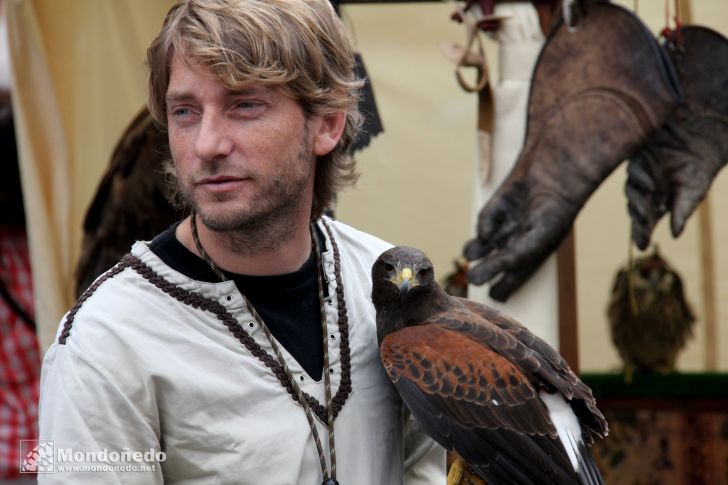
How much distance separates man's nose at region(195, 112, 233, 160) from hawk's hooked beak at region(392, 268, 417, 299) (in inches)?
18.4

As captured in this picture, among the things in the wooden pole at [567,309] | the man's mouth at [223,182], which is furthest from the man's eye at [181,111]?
the wooden pole at [567,309]

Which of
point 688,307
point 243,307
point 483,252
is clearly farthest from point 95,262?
point 688,307

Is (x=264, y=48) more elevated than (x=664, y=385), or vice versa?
(x=264, y=48)

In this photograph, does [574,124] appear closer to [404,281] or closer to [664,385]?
[404,281]

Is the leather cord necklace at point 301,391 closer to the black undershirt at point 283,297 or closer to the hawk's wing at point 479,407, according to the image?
the black undershirt at point 283,297

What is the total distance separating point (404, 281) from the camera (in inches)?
81.7

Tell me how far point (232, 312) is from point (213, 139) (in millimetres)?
301

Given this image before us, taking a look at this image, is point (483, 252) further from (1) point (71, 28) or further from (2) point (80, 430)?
(2) point (80, 430)

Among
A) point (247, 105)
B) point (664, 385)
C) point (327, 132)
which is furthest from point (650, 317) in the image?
point (247, 105)

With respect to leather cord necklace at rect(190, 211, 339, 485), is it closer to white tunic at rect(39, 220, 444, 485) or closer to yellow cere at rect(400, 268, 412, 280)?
white tunic at rect(39, 220, 444, 485)

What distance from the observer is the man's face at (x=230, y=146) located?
1765 mm

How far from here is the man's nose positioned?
1.75 metres

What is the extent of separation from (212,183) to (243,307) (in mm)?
224

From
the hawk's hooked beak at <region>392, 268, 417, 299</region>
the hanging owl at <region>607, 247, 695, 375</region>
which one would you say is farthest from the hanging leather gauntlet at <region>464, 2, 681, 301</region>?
the hanging owl at <region>607, 247, 695, 375</region>
